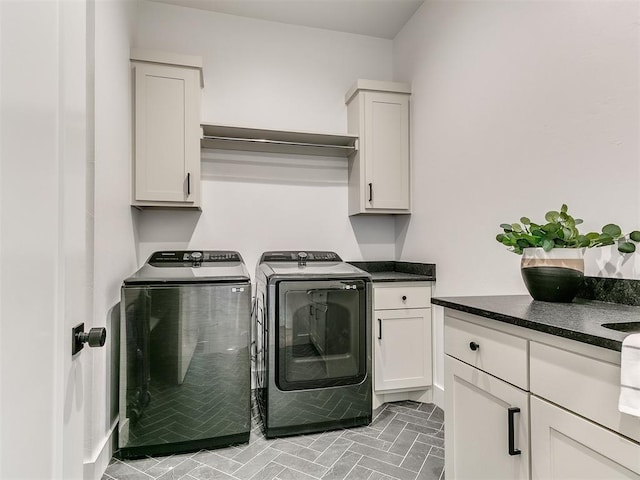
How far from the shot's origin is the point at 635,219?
138 cm

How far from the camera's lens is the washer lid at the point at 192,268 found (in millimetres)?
2166

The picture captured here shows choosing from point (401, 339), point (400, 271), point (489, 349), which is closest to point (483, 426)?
point (489, 349)

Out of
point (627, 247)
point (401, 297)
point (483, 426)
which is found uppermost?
point (627, 247)

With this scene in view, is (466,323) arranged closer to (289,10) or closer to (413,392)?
(413,392)

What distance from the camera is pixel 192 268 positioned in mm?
2465

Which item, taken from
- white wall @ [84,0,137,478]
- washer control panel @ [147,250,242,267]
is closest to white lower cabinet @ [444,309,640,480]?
white wall @ [84,0,137,478]

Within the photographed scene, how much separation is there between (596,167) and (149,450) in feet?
8.56

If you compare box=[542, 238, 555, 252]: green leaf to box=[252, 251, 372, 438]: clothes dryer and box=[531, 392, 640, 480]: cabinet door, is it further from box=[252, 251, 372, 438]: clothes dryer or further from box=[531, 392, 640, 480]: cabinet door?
box=[252, 251, 372, 438]: clothes dryer

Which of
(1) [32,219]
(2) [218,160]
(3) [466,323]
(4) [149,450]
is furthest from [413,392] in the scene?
(1) [32,219]

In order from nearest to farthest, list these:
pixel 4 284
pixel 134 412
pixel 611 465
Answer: pixel 4 284 < pixel 611 465 < pixel 134 412

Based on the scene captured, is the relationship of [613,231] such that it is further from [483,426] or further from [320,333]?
[320,333]

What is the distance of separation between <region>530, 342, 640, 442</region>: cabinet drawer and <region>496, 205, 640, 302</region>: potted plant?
1.43 feet

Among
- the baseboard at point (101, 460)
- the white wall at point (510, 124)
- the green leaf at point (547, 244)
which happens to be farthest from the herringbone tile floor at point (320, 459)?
the green leaf at point (547, 244)

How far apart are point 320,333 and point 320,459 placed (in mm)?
693
